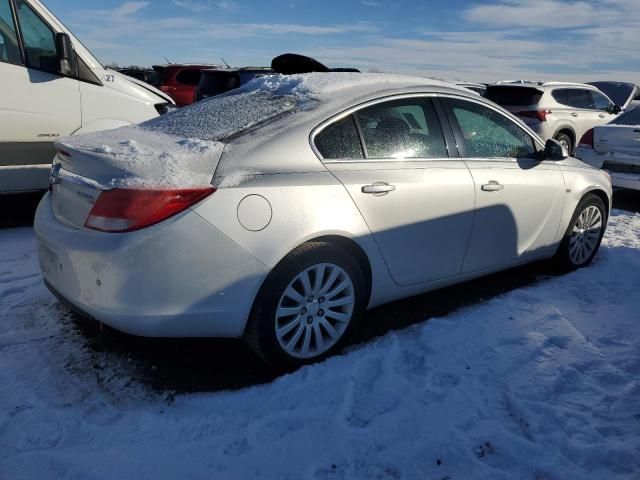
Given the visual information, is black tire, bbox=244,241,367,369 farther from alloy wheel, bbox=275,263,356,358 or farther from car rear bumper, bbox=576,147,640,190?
car rear bumper, bbox=576,147,640,190

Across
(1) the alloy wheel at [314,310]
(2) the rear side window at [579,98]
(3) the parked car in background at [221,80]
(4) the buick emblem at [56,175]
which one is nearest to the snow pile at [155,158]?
(4) the buick emblem at [56,175]

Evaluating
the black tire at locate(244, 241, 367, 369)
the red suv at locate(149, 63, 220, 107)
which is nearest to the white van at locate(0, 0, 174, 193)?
the black tire at locate(244, 241, 367, 369)

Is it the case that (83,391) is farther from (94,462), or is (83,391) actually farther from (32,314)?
(32,314)

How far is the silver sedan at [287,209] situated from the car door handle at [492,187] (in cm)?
2

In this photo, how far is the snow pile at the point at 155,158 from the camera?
2.50 m

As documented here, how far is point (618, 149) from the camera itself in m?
7.09

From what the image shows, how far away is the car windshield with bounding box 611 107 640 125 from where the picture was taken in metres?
7.42

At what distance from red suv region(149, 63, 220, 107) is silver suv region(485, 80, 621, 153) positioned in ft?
23.0

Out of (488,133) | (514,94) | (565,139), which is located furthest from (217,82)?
(488,133)

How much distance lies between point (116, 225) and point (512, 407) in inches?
81.7

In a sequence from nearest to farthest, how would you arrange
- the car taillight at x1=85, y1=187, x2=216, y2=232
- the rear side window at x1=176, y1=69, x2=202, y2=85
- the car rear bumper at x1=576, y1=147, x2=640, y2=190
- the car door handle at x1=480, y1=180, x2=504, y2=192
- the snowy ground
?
the snowy ground → the car taillight at x1=85, y1=187, x2=216, y2=232 → the car door handle at x1=480, y1=180, x2=504, y2=192 → the car rear bumper at x1=576, y1=147, x2=640, y2=190 → the rear side window at x1=176, y1=69, x2=202, y2=85

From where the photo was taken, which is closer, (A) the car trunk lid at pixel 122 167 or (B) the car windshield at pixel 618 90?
(A) the car trunk lid at pixel 122 167

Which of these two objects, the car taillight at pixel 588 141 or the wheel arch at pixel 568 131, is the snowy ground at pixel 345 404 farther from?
the wheel arch at pixel 568 131

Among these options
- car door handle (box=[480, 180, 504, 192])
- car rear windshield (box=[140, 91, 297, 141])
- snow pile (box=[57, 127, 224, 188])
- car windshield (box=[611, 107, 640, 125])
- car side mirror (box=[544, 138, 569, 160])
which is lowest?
car door handle (box=[480, 180, 504, 192])
